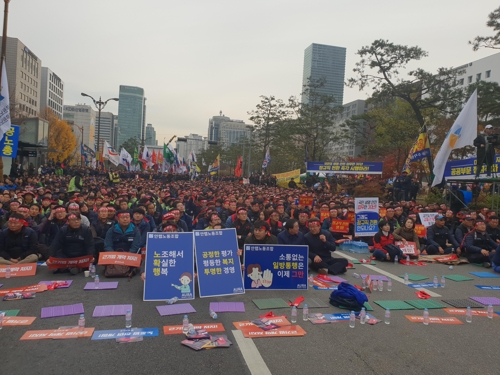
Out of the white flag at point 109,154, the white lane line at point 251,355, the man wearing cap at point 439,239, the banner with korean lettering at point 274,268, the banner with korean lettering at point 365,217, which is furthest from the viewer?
the white flag at point 109,154

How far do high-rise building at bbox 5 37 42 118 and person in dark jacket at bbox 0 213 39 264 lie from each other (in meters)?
78.6

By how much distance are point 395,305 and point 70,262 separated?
20.7ft

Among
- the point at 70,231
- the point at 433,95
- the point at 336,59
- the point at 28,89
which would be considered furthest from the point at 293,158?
the point at 336,59

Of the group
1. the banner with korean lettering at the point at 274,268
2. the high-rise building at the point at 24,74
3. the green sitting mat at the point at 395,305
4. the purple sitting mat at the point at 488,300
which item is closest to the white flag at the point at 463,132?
the purple sitting mat at the point at 488,300

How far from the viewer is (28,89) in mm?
92438

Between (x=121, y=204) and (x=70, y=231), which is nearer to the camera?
(x=70, y=231)

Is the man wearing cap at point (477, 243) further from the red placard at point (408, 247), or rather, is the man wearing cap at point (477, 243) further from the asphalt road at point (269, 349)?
the asphalt road at point (269, 349)

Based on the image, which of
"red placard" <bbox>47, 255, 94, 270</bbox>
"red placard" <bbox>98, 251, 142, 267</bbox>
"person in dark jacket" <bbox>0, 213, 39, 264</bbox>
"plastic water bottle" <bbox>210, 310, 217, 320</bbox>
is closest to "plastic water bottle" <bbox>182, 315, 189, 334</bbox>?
"plastic water bottle" <bbox>210, 310, 217, 320</bbox>

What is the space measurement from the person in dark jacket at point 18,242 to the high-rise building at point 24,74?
258 feet

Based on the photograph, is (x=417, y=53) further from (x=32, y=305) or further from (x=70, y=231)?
(x=32, y=305)

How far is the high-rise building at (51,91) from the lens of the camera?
4503 inches

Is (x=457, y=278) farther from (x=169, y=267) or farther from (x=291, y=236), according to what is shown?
(x=169, y=267)

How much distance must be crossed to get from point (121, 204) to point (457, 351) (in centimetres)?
904

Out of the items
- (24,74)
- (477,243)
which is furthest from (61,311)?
(24,74)
